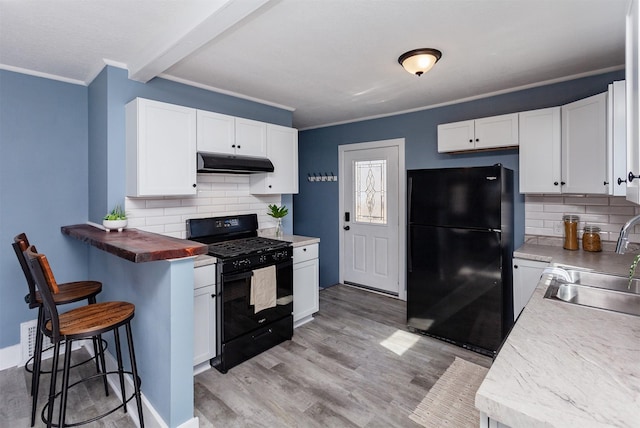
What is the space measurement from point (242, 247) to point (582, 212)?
311 centimetres

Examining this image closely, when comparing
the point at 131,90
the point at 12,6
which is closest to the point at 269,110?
the point at 131,90

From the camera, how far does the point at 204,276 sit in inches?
98.0

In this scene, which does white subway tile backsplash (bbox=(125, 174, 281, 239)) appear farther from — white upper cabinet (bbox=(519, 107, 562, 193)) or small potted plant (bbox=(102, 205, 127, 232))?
white upper cabinet (bbox=(519, 107, 562, 193))

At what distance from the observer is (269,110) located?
12.3 feet

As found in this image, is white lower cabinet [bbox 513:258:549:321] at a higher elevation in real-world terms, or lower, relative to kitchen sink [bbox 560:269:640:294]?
lower

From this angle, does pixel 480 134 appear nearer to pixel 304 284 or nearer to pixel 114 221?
pixel 304 284

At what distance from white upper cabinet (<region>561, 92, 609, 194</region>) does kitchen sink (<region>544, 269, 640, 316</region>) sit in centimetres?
90

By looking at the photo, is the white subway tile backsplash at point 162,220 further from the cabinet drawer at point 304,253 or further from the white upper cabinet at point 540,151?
the white upper cabinet at point 540,151

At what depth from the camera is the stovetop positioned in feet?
8.61

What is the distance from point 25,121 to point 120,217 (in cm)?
119

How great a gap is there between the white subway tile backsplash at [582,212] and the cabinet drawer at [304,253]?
2.17m

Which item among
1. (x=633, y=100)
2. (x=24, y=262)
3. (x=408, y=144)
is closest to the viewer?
(x=633, y=100)

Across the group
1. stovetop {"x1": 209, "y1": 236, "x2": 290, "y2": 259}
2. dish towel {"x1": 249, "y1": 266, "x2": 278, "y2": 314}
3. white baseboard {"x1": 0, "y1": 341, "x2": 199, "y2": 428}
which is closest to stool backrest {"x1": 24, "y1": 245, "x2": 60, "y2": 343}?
white baseboard {"x1": 0, "y1": 341, "x2": 199, "y2": 428}

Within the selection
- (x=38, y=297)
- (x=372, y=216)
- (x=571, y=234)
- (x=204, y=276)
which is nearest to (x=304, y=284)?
(x=204, y=276)
